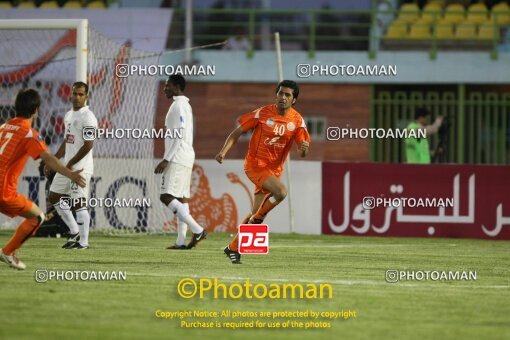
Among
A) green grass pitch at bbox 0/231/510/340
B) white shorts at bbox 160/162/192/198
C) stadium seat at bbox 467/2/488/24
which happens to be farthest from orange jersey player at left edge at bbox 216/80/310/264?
stadium seat at bbox 467/2/488/24

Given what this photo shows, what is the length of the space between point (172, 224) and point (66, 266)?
21.8ft

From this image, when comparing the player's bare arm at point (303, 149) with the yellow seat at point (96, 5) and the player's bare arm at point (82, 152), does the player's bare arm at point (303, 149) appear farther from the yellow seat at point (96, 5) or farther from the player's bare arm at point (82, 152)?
the yellow seat at point (96, 5)

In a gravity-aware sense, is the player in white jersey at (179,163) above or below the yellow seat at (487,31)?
below

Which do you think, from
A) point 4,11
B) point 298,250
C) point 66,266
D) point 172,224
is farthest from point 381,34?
point 66,266

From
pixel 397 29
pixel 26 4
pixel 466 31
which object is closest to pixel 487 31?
pixel 466 31

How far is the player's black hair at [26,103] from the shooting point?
1062 centimetres

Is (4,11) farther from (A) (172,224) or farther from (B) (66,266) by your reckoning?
(B) (66,266)

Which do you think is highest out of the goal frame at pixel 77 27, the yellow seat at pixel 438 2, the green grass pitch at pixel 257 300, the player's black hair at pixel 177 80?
the yellow seat at pixel 438 2

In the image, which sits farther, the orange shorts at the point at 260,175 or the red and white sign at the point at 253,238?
the orange shorts at the point at 260,175

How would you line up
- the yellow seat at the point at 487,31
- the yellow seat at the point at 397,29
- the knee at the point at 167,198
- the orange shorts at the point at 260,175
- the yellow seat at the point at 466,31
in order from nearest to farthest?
1. the orange shorts at the point at 260,175
2. the knee at the point at 167,198
3. the yellow seat at the point at 487,31
4. the yellow seat at the point at 466,31
5. the yellow seat at the point at 397,29

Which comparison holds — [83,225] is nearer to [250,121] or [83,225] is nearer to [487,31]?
[250,121]

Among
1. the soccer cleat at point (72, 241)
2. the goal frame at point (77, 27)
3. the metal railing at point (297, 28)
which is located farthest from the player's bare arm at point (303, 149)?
the metal railing at point (297, 28)

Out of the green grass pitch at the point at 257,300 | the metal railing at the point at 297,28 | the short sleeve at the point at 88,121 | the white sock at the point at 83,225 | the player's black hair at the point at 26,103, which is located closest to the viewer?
the green grass pitch at the point at 257,300

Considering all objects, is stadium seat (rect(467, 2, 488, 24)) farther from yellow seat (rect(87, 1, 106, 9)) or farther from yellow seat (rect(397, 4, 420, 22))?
yellow seat (rect(87, 1, 106, 9))
